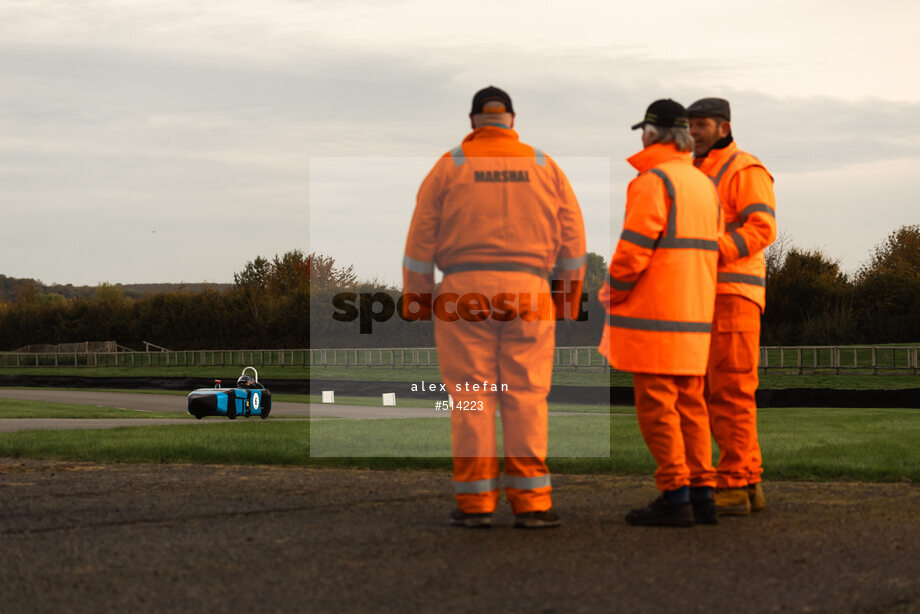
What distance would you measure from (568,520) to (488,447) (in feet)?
1.97

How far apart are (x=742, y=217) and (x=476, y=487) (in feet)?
7.20

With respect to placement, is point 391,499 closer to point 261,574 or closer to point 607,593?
point 261,574

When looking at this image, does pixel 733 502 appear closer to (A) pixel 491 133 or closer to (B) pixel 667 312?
(B) pixel 667 312

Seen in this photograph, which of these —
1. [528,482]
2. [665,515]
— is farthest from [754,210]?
[528,482]

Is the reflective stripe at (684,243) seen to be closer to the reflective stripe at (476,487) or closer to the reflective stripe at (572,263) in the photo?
the reflective stripe at (572,263)

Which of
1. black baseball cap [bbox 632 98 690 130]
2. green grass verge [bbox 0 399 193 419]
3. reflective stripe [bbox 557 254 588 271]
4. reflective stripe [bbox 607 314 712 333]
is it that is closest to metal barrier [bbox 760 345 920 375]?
green grass verge [bbox 0 399 193 419]

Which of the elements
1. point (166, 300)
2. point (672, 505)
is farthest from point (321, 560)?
point (166, 300)

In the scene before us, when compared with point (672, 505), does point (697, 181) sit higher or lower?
higher

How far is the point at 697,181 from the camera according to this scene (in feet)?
19.2

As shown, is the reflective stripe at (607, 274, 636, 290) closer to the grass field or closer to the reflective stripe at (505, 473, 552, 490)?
the reflective stripe at (505, 473, 552, 490)

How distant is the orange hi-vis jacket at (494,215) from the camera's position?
18.5 ft

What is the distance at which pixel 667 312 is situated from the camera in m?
5.64

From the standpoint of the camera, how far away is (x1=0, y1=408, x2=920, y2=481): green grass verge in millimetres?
8570

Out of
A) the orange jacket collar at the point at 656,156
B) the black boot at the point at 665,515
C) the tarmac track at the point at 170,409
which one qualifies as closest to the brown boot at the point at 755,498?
the black boot at the point at 665,515
